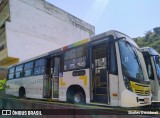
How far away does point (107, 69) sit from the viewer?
6.87 metres

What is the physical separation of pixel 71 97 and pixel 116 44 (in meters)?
3.02

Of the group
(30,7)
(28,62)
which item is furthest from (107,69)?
(30,7)

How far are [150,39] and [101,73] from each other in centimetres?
3840

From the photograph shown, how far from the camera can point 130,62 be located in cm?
699

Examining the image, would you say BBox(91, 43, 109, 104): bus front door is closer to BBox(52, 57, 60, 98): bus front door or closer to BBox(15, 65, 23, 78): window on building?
BBox(52, 57, 60, 98): bus front door

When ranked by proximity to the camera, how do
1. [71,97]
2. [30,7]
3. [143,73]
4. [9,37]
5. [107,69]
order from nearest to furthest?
[107,69] → [143,73] → [71,97] → [9,37] → [30,7]

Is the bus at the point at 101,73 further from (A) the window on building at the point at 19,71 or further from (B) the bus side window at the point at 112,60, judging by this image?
(A) the window on building at the point at 19,71

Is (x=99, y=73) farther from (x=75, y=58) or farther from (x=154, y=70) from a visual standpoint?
(x=154, y=70)

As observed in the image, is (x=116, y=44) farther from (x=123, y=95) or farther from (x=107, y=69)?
(x=123, y=95)

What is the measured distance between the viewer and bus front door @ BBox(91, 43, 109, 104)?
6.98 m

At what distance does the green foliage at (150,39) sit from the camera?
39.8 metres

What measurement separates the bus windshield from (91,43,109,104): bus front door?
2.05 ft

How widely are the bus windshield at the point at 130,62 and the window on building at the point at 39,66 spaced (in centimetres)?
499

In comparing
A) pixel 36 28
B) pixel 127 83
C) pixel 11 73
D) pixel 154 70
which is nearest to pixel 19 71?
pixel 11 73
